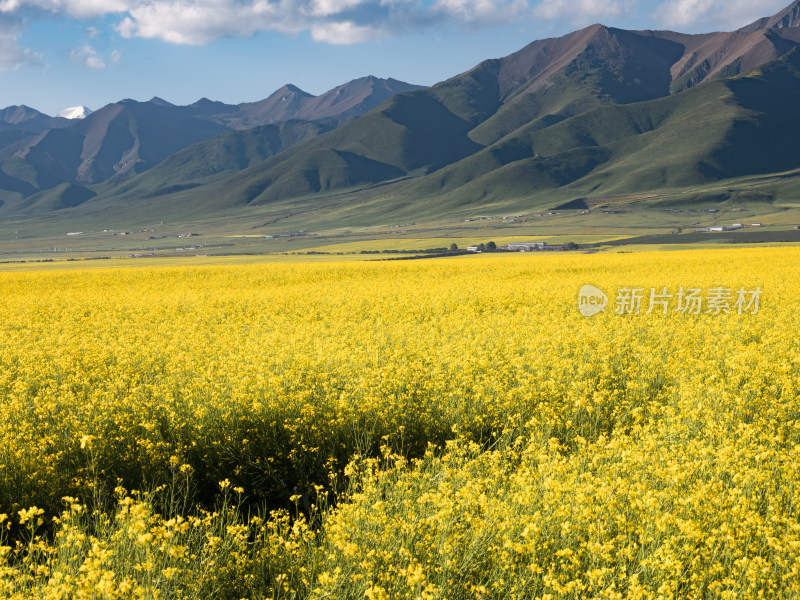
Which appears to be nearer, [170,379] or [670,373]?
[170,379]

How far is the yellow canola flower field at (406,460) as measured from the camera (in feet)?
16.3

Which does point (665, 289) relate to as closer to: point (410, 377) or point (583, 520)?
point (410, 377)

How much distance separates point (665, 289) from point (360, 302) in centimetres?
1203

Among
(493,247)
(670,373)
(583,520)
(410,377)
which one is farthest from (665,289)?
(493,247)

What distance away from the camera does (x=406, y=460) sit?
8.48 m

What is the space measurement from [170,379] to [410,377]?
4079 millimetres

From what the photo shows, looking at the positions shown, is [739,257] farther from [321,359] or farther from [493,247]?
[493,247]

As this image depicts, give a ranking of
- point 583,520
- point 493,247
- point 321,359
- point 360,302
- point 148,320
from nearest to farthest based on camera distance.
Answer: point 583,520
point 321,359
point 148,320
point 360,302
point 493,247

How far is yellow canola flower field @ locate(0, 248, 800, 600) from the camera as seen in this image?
496 centimetres

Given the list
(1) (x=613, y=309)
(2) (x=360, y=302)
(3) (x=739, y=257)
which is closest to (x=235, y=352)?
(2) (x=360, y=302)

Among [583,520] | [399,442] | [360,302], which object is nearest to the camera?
[583,520]

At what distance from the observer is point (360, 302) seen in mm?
23047

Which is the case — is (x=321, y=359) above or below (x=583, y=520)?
above

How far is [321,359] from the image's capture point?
1109cm
